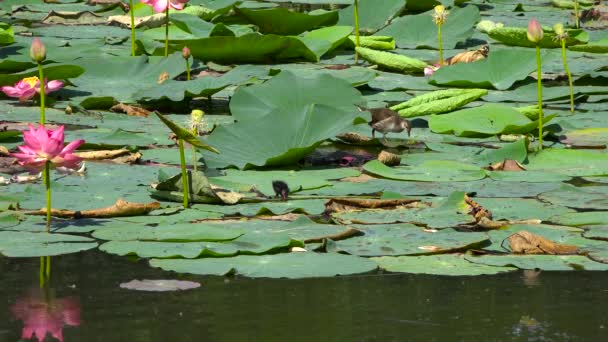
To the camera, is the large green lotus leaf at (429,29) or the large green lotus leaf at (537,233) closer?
the large green lotus leaf at (537,233)

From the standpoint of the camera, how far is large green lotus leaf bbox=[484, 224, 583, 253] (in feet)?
10.5

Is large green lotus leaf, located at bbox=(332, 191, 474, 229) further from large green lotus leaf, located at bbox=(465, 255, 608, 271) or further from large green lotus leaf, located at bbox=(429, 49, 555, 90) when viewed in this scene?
large green lotus leaf, located at bbox=(429, 49, 555, 90)

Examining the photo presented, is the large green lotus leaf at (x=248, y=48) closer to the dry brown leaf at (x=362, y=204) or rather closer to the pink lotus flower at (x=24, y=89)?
the pink lotus flower at (x=24, y=89)

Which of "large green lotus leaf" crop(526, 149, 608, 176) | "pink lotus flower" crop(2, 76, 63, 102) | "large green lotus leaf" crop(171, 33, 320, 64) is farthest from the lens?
"large green lotus leaf" crop(171, 33, 320, 64)

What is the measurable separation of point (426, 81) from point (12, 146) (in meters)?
2.16

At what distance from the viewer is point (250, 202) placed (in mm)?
3709

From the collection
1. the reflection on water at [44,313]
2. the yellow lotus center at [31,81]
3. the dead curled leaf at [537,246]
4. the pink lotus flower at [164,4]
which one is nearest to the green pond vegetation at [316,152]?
the dead curled leaf at [537,246]

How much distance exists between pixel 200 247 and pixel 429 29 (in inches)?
165

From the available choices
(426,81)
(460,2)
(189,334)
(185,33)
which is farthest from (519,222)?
(460,2)

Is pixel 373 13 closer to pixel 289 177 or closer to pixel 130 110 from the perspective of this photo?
pixel 130 110

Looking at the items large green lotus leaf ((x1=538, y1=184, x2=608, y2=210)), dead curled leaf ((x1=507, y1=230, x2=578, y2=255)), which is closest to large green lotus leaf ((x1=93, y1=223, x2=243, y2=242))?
dead curled leaf ((x1=507, y1=230, x2=578, y2=255))

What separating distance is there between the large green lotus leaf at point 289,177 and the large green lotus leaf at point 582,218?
2.47 feet

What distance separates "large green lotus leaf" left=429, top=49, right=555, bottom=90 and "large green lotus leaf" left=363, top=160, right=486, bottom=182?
5.00ft

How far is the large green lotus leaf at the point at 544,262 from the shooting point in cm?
300
